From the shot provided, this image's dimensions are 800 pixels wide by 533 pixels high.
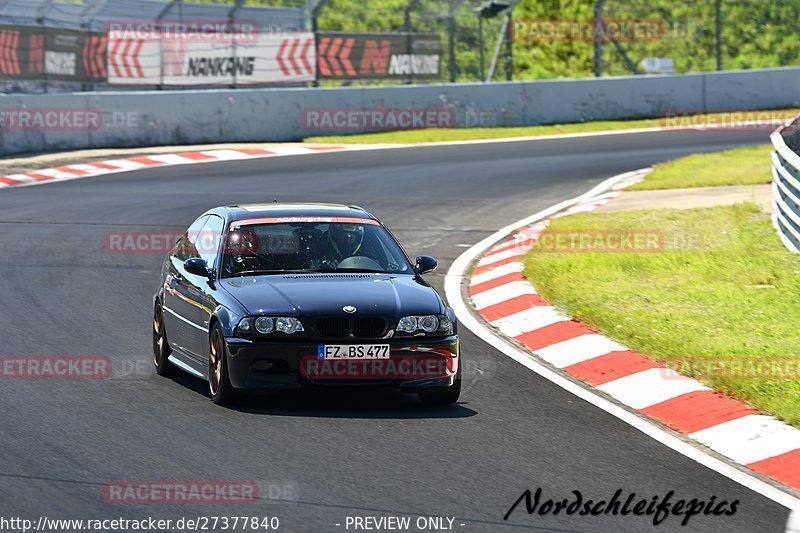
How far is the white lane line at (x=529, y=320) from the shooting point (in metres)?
12.8

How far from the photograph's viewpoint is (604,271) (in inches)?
606

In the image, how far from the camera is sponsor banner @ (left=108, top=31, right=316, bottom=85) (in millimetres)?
32938

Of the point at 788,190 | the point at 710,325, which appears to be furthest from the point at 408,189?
the point at 710,325

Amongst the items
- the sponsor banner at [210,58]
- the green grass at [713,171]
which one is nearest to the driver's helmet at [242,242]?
the green grass at [713,171]

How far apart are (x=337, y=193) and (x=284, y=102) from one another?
9147mm

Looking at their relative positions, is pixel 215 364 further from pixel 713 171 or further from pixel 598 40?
pixel 598 40

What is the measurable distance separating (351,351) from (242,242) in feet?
5.47

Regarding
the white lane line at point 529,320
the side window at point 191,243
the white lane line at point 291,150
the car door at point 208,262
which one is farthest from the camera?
the white lane line at point 291,150

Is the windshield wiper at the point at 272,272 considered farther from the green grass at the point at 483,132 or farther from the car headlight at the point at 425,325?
the green grass at the point at 483,132

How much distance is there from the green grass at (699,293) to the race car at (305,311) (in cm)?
217

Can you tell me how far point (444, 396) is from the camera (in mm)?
9742

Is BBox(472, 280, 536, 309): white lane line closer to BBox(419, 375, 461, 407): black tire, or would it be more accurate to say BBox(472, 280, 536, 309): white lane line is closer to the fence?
BBox(419, 375, 461, 407): black tire

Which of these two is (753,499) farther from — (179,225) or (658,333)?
(179,225)

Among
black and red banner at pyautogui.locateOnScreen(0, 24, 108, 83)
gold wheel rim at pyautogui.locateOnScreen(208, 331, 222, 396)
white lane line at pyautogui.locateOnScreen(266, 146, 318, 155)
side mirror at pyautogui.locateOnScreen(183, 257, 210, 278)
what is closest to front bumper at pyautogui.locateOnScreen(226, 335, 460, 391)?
gold wheel rim at pyautogui.locateOnScreen(208, 331, 222, 396)
